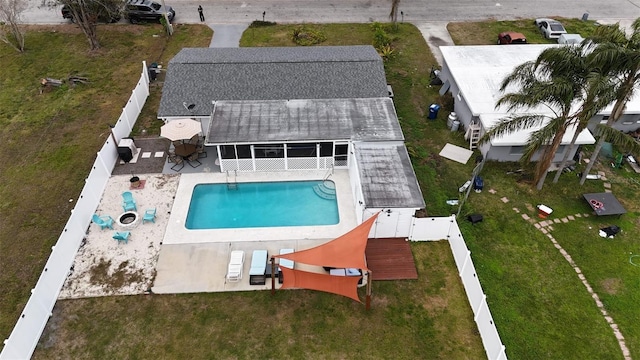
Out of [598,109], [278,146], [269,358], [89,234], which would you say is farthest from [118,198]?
[598,109]

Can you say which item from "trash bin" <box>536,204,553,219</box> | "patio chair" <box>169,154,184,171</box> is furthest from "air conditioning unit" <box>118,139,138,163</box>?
"trash bin" <box>536,204,553,219</box>

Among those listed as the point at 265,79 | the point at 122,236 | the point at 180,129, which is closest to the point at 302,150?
the point at 265,79

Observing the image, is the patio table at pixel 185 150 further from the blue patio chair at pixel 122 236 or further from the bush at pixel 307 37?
the bush at pixel 307 37

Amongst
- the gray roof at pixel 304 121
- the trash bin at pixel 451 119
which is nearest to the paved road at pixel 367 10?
the trash bin at pixel 451 119

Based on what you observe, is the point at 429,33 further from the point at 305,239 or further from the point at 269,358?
the point at 269,358

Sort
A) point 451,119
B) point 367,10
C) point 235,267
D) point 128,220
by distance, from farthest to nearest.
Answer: point 367,10
point 451,119
point 128,220
point 235,267

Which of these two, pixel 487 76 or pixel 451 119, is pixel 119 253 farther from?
pixel 487 76
